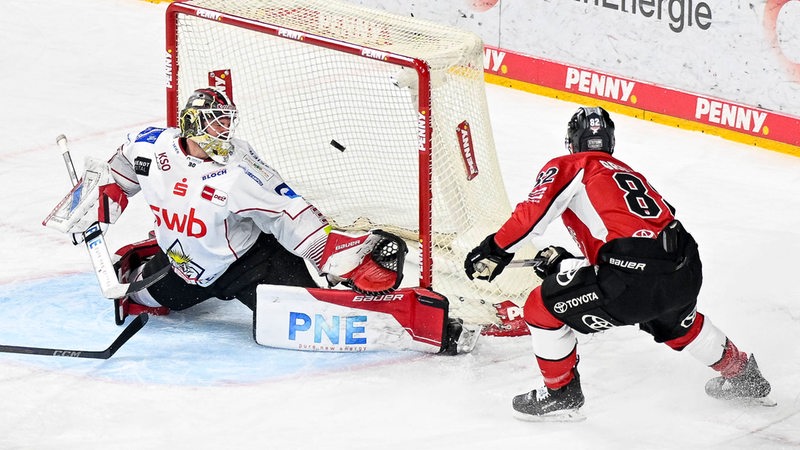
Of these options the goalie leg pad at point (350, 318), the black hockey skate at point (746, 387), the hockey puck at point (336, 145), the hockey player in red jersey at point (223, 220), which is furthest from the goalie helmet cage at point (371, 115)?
the black hockey skate at point (746, 387)

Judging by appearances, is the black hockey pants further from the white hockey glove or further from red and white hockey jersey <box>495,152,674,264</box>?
the white hockey glove

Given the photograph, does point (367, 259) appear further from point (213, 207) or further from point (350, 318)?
point (213, 207)

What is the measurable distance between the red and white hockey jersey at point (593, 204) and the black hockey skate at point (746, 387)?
0.65 meters

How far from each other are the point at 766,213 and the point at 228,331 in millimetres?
2613

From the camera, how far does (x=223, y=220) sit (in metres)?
5.13

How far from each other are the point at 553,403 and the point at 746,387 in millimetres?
662

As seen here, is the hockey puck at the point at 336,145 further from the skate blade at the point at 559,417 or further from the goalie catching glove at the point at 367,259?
the skate blade at the point at 559,417

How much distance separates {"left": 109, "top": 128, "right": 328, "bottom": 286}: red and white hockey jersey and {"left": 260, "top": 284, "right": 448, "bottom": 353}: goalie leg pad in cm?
16

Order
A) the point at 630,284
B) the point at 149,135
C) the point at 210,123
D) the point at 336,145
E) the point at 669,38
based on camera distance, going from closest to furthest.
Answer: the point at 630,284 < the point at 210,123 < the point at 149,135 < the point at 336,145 < the point at 669,38

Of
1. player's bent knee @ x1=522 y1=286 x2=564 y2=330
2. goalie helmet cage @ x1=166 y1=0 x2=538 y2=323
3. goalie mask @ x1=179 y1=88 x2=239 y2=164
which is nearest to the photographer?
player's bent knee @ x1=522 y1=286 x2=564 y2=330

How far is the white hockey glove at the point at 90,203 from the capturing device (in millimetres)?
5363

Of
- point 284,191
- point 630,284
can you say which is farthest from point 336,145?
point 630,284

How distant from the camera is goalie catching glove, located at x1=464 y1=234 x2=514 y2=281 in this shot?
459 centimetres

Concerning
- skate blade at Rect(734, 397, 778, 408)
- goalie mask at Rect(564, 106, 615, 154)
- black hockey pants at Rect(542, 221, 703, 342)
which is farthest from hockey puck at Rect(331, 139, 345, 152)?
skate blade at Rect(734, 397, 778, 408)
